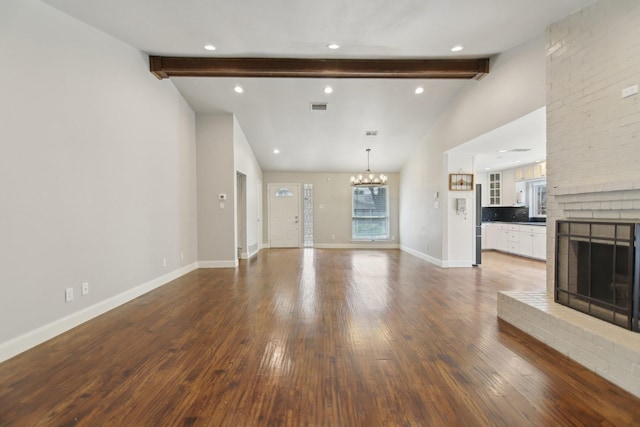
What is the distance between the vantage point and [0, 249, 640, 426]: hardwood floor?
157 cm

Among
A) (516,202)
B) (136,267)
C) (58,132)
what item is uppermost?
(58,132)

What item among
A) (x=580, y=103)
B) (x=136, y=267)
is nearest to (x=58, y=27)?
(x=136, y=267)

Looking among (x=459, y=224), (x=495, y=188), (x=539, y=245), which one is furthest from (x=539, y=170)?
(x=459, y=224)

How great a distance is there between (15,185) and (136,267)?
180cm

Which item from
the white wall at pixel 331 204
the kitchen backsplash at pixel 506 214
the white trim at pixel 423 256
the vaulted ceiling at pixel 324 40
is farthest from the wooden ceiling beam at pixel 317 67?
the kitchen backsplash at pixel 506 214

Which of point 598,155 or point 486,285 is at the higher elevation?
point 598,155

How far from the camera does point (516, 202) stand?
7.62m

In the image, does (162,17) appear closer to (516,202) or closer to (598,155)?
(598,155)

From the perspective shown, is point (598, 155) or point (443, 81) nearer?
point (598, 155)

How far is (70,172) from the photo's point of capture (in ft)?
9.28

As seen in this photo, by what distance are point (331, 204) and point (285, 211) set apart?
1.53 m

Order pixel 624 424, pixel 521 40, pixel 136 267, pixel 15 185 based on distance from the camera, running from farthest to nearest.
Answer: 1. pixel 136 267
2. pixel 521 40
3. pixel 15 185
4. pixel 624 424

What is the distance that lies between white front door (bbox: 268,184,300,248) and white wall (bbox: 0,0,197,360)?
15.6ft

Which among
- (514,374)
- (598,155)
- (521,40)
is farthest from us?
(521,40)
